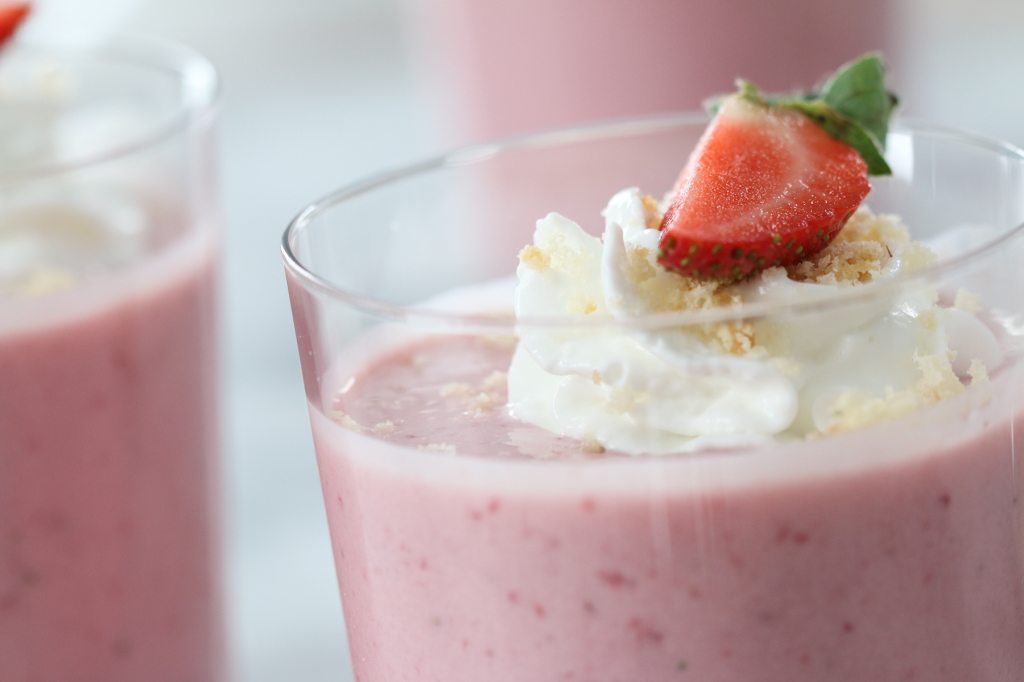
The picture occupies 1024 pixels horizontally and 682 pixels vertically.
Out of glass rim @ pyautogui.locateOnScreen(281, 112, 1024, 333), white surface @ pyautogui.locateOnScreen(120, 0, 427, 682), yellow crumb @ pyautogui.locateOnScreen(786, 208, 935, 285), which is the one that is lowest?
white surface @ pyautogui.locateOnScreen(120, 0, 427, 682)

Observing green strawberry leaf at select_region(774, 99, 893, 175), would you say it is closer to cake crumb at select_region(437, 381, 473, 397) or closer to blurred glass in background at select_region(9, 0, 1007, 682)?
cake crumb at select_region(437, 381, 473, 397)

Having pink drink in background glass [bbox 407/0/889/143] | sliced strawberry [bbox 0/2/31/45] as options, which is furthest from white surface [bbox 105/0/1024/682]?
sliced strawberry [bbox 0/2/31/45]

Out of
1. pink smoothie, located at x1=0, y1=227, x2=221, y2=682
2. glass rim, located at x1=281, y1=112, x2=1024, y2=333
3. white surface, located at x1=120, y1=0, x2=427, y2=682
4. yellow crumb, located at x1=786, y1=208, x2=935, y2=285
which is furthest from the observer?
white surface, located at x1=120, y1=0, x2=427, y2=682

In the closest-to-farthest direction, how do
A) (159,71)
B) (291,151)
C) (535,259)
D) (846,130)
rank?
1. (535,259)
2. (846,130)
3. (159,71)
4. (291,151)

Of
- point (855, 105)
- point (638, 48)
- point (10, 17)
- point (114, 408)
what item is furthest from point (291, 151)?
point (855, 105)

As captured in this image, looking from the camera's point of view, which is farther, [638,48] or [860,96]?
[638,48]

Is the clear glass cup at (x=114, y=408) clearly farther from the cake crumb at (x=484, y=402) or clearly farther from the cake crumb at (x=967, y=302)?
the cake crumb at (x=967, y=302)

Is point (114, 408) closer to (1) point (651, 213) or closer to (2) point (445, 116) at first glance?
(1) point (651, 213)

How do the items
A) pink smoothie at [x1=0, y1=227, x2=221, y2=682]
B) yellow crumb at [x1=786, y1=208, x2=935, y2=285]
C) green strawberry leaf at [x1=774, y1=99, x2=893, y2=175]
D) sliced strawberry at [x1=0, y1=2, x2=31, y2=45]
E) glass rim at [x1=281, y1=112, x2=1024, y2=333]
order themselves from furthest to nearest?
sliced strawberry at [x1=0, y1=2, x2=31, y2=45]
pink smoothie at [x1=0, y1=227, x2=221, y2=682]
green strawberry leaf at [x1=774, y1=99, x2=893, y2=175]
yellow crumb at [x1=786, y1=208, x2=935, y2=285]
glass rim at [x1=281, y1=112, x2=1024, y2=333]
